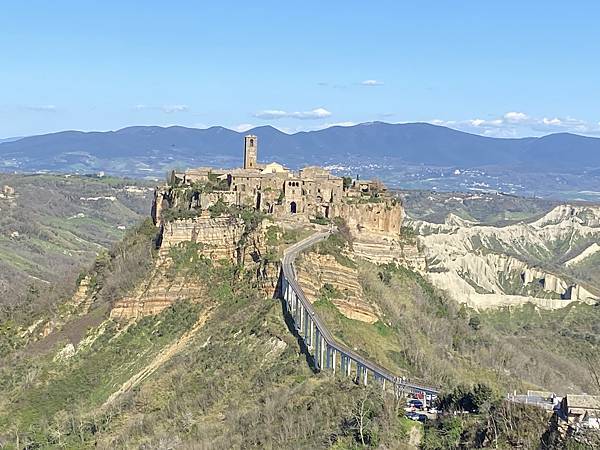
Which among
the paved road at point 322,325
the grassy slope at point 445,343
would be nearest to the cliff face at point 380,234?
the grassy slope at point 445,343

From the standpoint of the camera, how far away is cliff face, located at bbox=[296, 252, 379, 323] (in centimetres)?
5097

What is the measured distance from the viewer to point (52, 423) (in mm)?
47312

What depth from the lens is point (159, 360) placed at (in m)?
50.8

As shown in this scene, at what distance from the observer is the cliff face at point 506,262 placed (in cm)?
9656

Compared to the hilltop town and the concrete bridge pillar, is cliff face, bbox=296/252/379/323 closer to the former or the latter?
the concrete bridge pillar

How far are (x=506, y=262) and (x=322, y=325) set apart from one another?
76.9 m

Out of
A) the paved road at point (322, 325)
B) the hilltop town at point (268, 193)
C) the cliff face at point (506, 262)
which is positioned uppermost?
the hilltop town at point (268, 193)

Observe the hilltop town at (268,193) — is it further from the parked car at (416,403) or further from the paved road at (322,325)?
the parked car at (416,403)

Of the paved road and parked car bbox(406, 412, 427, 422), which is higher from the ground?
the paved road

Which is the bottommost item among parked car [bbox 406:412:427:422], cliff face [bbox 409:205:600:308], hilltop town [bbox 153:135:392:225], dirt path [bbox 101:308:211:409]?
cliff face [bbox 409:205:600:308]

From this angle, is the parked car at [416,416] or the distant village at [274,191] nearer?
the parked car at [416,416]

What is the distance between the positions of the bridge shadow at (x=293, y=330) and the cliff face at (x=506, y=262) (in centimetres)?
3115

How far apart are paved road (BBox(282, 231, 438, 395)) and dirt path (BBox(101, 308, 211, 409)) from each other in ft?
17.4

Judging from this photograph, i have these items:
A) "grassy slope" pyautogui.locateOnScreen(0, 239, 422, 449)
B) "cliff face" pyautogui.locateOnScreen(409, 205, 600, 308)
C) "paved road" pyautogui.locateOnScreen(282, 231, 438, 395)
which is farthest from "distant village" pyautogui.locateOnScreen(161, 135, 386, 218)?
"cliff face" pyautogui.locateOnScreen(409, 205, 600, 308)
